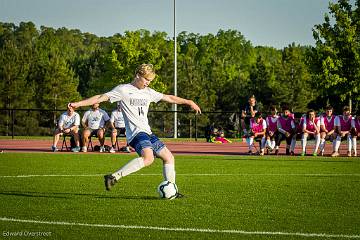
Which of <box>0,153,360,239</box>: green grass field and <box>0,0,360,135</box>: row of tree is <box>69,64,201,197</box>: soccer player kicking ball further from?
<box>0,0,360,135</box>: row of tree

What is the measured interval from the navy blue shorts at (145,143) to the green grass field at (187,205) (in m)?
0.75

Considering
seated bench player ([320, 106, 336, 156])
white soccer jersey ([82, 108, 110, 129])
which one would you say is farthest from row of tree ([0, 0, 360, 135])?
white soccer jersey ([82, 108, 110, 129])

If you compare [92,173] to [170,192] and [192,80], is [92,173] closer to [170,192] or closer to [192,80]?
[170,192]

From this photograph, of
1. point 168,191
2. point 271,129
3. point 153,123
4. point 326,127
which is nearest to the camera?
point 168,191

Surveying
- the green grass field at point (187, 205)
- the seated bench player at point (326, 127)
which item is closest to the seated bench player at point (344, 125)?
the seated bench player at point (326, 127)

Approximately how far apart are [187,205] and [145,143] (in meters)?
1.39

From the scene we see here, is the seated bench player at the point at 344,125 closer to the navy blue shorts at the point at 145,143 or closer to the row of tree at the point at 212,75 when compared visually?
the navy blue shorts at the point at 145,143

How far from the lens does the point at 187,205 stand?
10453 millimetres

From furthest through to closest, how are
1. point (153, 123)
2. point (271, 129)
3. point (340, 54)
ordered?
1. point (153, 123)
2. point (340, 54)
3. point (271, 129)

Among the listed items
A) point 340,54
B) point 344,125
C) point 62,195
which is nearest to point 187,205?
point 62,195

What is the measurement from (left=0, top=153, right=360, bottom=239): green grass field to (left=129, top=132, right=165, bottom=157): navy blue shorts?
75cm

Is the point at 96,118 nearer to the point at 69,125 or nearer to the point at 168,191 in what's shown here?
the point at 69,125

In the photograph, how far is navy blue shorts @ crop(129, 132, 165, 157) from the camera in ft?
37.2

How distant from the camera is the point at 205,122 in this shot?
62688 millimetres
